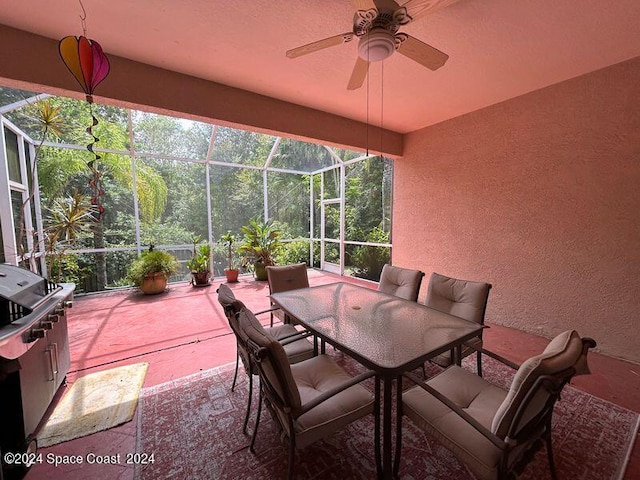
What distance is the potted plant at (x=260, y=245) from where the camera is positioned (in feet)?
19.4

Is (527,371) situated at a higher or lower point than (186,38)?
lower

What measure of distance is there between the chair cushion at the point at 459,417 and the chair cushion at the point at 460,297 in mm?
545

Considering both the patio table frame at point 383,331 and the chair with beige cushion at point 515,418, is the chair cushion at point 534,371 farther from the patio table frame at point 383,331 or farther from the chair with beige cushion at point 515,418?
the patio table frame at point 383,331

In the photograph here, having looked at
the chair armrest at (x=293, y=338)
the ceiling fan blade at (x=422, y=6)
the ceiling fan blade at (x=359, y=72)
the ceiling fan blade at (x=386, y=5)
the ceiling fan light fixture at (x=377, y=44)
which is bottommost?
the chair armrest at (x=293, y=338)

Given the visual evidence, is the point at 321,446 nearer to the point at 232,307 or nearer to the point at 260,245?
the point at 232,307

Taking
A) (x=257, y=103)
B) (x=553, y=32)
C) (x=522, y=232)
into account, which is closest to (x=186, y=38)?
(x=257, y=103)

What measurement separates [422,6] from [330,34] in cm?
87

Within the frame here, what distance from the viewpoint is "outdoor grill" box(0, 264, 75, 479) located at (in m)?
1.35

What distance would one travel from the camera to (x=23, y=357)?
1.45 metres

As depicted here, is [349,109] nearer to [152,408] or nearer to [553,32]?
[553,32]

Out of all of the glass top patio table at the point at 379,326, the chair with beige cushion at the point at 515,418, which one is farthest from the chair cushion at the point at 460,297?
the chair with beige cushion at the point at 515,418

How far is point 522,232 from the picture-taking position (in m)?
3.16

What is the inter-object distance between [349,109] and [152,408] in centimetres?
370

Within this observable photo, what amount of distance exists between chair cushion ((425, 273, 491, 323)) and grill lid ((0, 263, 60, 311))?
2.80m
